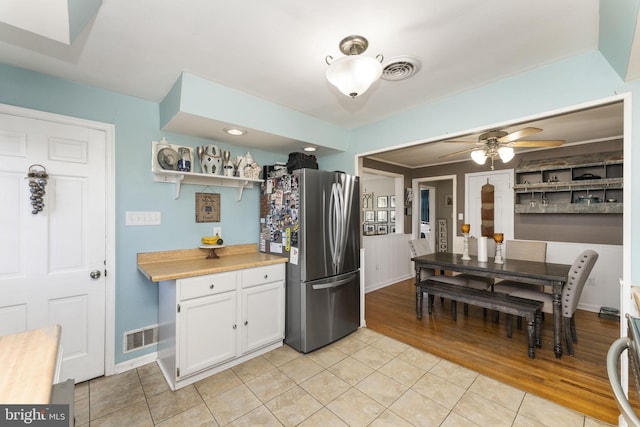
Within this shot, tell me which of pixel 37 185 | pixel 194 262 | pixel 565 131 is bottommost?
pixel 194 262

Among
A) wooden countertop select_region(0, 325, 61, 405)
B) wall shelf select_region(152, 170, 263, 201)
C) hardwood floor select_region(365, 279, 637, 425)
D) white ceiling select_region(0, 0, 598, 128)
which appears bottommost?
hardwood floor select_region(365, 279, 637, 425)

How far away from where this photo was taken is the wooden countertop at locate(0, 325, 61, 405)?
2.42ft

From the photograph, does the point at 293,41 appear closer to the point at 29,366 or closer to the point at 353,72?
the point at 353,72

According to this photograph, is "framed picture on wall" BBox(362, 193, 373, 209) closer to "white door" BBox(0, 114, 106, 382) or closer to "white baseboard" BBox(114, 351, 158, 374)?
"white baseboard" BBox(114, 351, 158, 374)

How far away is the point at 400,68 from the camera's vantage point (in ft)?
6.31

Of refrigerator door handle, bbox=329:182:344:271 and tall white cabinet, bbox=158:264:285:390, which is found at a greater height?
refrigerator door handle, bbox=329:182:344:271

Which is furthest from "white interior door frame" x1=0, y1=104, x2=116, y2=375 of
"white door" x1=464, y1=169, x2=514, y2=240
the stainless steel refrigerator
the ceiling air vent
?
"white door" x1=464, y1=169, x2=514, y2=240

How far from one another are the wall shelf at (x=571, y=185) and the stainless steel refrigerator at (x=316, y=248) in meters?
2.95

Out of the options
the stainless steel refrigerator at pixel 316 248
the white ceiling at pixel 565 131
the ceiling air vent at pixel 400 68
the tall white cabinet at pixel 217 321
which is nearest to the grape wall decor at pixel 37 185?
the tall white cabinet at pixel 217 321

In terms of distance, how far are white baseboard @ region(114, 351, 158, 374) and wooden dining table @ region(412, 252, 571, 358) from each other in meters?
2.87

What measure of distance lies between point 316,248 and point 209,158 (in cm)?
135

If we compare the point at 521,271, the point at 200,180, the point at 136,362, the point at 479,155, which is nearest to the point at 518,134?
the point at 479,155

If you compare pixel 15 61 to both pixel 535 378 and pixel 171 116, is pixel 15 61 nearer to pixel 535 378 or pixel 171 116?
pixel 171 116

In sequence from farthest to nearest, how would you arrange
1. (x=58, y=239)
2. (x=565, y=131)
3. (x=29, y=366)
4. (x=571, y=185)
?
(x=571, y=185), (x=565, y=131), (x=58, y=239), (x=29, y=366)
